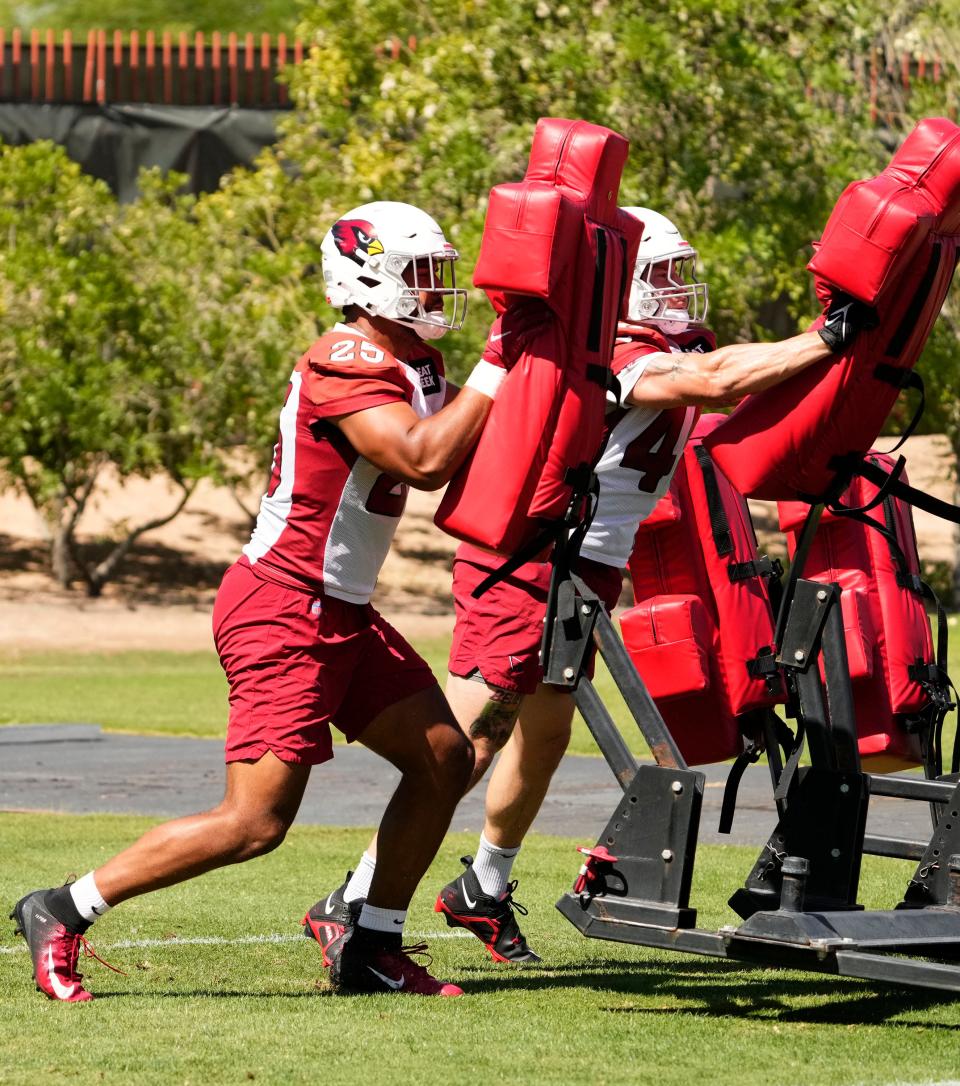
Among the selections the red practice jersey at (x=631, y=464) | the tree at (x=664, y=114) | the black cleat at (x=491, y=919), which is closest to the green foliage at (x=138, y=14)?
the tree at (x=664, y=114)

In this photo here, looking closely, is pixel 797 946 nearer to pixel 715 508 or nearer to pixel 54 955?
pixel 715 508

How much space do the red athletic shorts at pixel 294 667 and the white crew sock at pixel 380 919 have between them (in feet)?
1.73

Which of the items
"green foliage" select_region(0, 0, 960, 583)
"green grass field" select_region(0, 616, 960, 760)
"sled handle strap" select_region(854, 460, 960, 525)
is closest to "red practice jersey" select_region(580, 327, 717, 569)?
"sled handle strap" select_region(854, 460, 960, 525)

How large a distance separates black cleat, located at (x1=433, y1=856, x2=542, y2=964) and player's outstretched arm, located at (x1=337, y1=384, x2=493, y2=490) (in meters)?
1.74

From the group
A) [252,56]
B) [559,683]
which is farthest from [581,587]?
[252,56]

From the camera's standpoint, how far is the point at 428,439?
5.45 m

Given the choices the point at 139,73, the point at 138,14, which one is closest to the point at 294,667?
the point at 139,73

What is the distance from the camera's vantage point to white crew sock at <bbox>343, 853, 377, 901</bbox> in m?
6.39

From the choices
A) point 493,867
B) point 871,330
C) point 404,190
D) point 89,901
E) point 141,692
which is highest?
point 871,330

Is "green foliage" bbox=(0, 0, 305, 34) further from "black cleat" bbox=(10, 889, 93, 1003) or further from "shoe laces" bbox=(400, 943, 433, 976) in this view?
"black cleat" bbox=(10, 889, 93, 1003)

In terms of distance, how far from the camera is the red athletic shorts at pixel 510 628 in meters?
6.62

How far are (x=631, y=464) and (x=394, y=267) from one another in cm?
119

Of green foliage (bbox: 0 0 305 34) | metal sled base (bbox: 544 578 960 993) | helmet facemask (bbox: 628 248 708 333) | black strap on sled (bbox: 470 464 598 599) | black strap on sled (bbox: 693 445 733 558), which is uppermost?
helmet facemask (bbox: 628 248 708 333)

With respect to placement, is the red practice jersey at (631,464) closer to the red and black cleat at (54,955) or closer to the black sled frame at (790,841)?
the black sled frame at (790,841)
